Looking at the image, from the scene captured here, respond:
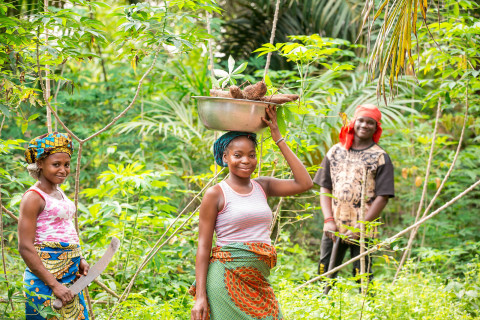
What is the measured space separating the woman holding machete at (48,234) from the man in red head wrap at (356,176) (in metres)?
2.01

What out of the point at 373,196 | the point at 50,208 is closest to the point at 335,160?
the point at 373,196

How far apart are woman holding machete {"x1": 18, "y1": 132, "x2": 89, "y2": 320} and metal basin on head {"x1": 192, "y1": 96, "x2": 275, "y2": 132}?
2.47 ft

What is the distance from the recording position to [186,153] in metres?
5.57

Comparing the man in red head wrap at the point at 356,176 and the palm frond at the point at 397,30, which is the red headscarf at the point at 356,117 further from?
the palm frond at the point at 397,30

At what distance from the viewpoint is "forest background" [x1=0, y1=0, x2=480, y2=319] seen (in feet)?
9.04

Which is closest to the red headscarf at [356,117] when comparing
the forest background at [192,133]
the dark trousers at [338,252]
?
the forest background at [192,133]

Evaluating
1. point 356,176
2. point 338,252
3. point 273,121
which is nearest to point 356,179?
point 356,176

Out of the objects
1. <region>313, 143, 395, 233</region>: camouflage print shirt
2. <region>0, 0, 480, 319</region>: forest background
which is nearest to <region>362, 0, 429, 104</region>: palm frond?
<region>0, 0, 480, 319</region>: forest background

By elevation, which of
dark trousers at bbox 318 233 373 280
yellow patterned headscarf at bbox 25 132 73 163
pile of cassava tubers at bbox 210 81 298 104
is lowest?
dark trousers at bbox 318 233 373 280

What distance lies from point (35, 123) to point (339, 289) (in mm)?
4312

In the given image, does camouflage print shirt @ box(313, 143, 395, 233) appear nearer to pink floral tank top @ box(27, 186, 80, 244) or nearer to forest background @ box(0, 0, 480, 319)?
forest background @ box(0, 0, 480, 319)

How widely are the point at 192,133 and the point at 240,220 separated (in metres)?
3.51

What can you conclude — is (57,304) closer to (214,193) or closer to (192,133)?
(214,193)

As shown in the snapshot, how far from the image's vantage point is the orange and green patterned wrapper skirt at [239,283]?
223 cm
